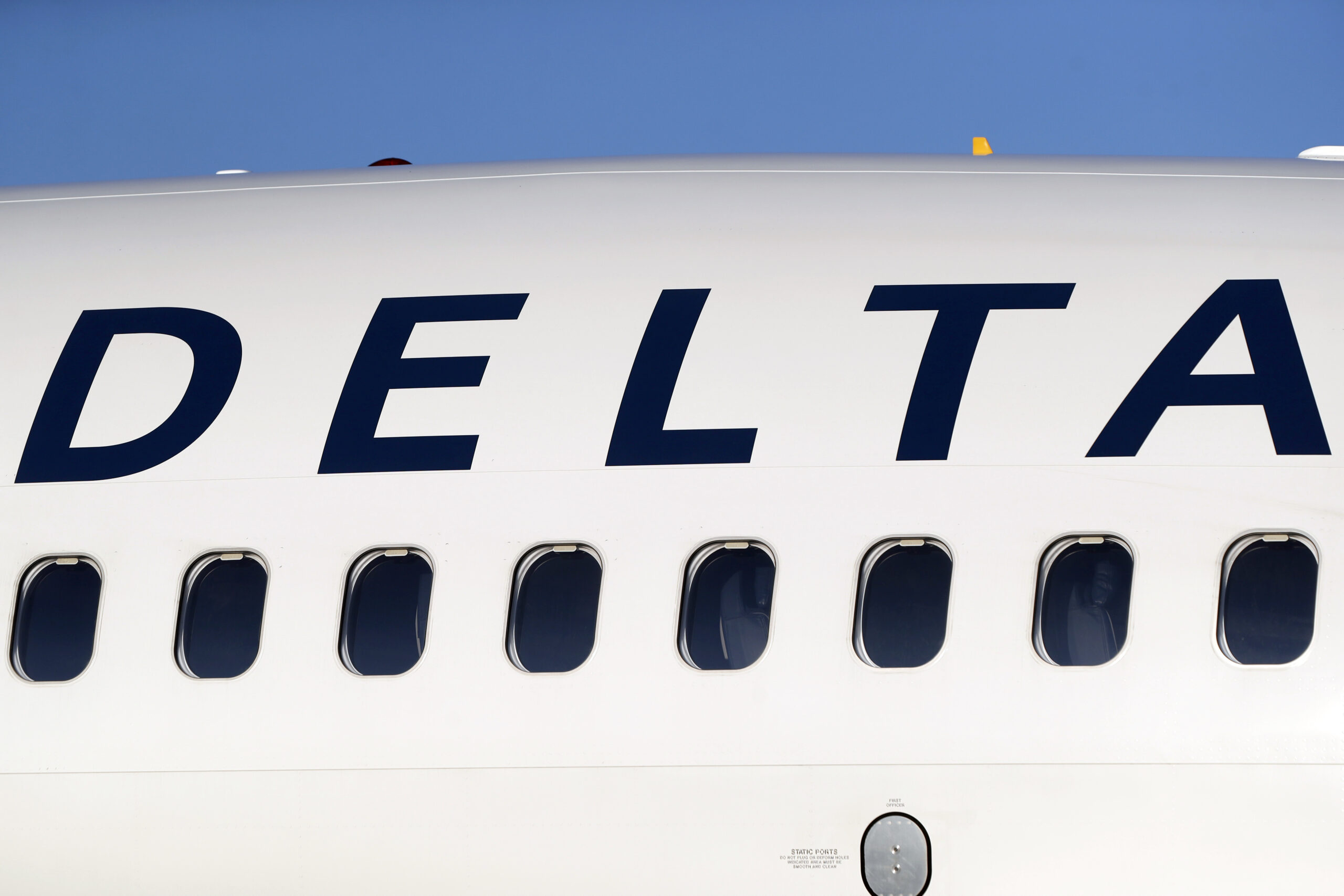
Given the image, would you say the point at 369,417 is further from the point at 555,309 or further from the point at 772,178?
the point at 772,178

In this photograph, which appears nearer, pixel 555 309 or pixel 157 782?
pixel 157 782

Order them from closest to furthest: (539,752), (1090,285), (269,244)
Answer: (539,752) → (1090,285) → (269,244)

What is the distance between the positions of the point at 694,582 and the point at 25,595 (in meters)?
3.25

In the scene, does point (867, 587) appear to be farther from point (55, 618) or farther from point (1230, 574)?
point (55, 618)

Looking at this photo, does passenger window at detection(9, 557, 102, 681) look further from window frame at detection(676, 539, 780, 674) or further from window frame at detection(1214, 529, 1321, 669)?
window frame at detection(1214, 529, 1321, 669)

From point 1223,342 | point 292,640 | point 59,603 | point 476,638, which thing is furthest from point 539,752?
point 1223,342

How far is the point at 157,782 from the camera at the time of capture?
209 inches

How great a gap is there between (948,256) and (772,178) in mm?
1073

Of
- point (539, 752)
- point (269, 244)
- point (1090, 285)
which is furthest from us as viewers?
point (269, 244)

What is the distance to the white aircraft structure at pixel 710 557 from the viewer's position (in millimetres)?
4992

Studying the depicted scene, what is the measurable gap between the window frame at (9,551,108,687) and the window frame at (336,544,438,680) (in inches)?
45.7

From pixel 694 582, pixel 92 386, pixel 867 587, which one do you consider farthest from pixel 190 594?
pixel 867 587

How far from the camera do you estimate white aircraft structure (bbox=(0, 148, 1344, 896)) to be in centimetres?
499

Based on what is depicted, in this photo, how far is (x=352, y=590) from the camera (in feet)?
17.9
